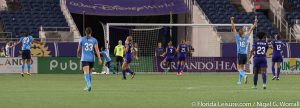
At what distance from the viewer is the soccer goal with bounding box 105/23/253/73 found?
147 feet

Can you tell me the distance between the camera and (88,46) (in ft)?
75.8

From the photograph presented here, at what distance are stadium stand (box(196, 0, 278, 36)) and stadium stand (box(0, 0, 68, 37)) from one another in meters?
10.5

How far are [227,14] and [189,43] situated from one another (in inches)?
350

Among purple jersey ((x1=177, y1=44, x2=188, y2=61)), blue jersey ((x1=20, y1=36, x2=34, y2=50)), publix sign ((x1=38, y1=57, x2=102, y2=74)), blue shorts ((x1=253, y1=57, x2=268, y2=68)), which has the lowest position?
publix sign ((x1=38, y1=57, x2=102, y2=74))

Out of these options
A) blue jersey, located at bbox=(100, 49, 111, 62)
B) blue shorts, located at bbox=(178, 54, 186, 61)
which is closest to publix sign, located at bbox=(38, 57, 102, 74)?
blue jersey, located at bbox=(100, 49, 111, 62)

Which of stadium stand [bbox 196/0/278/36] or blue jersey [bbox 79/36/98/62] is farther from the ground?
stadium stand [bbox 196/0/278/36]

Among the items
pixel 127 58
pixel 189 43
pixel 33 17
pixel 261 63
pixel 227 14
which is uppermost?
pixel 227 14

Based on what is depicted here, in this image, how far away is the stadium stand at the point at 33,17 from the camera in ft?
167

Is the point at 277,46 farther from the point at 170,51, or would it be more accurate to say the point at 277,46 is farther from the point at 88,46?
the point at 88,46

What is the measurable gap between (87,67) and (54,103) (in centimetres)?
592

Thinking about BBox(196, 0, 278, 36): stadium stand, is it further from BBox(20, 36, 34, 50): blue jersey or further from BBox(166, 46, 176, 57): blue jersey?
BBox(20, 36, 34, 50): blue jersey

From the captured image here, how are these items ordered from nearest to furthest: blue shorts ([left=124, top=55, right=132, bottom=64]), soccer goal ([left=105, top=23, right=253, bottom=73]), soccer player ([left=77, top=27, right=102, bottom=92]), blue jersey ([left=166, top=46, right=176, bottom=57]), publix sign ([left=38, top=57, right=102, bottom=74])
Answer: soccer player ([left=77, top=27, right=102, bottom=92]) → blue shorts ([left=124, top=55, right=132, bottom=64]) → publix sign ([left=38, top=57, right=102, bottom=74]) → blue jersey ([left=166, top=46, right=176, bottom=57]) → soccer goal ([left=105, top=23, right=253, bottom=73])

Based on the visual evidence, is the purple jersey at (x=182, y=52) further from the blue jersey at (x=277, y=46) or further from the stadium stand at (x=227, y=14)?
the stadium stand at (x=227, y=14)

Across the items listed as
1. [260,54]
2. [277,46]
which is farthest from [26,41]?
[260,54]
